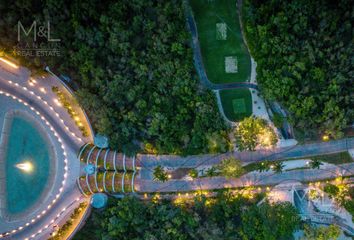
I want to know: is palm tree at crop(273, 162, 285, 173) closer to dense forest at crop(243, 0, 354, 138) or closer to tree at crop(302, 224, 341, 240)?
dense forest at crop(243, 0, 354, 138)

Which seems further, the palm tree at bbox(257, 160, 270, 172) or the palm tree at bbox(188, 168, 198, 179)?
the palm tree at bbox(188, 168, 198, 179)

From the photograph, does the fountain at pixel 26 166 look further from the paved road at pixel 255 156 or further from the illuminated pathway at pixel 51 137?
the paved road at pixel 255 156

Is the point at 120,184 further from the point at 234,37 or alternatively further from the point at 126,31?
the point at 234,37

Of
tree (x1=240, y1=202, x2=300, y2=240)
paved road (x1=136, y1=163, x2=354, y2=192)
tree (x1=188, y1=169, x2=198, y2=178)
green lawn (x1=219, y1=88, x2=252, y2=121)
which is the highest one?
green lawn (x1=219, y1=88, x2=252, y2=121)

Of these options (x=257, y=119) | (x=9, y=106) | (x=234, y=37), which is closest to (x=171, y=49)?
(x=234, y=37)

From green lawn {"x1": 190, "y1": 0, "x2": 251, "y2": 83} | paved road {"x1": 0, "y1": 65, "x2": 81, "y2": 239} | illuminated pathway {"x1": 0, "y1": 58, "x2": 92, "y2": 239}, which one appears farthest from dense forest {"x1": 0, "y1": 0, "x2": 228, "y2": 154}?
paved road {"x1": 0, "y1": 65, "x2": 81, "y2": 239}

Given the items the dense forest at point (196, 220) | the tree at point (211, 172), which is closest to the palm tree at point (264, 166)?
the dense forest at point (196, 220)

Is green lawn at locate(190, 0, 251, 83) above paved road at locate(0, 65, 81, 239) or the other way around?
above
